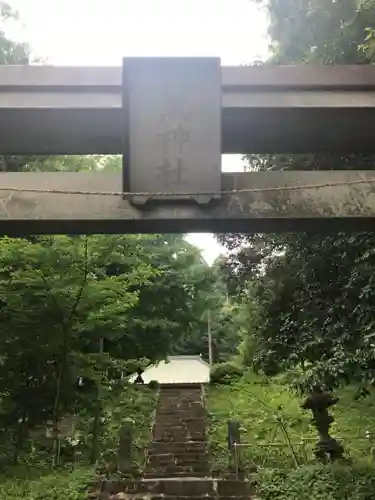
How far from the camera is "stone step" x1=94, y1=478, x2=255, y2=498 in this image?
8453 millimetres

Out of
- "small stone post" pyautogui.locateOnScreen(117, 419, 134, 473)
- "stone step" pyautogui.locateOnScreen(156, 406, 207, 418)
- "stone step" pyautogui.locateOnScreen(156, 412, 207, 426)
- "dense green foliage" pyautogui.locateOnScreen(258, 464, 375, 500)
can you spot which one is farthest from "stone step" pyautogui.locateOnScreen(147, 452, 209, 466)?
"stone step" pyautogui.locateOnScreen(156, 406, 207, 418)

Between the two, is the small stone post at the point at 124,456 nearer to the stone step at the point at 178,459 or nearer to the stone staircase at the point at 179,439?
the stone staircase at the point at 179,439

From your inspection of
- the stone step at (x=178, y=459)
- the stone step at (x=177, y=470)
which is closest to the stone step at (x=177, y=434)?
the stone step at (x=178, y=459)

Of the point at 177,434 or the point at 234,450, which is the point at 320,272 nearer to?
the point at 234,450

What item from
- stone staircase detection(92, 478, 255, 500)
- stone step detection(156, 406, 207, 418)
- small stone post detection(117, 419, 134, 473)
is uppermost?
stone step detection(156, 406, 207, 418)

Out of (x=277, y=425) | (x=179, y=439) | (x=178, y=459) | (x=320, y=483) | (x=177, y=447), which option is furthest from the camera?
(x=179, y=439)

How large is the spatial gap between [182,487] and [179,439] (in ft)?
16.7

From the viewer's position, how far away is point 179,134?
135 inches

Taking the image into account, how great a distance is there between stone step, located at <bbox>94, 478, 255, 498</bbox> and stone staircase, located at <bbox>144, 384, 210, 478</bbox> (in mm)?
942

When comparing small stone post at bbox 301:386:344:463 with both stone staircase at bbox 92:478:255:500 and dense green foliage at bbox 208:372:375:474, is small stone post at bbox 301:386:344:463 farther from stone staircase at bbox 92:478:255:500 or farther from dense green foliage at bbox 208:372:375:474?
stone staircase at bbox 92:478:255:500

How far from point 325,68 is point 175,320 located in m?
13.3

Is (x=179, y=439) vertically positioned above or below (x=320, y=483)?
above

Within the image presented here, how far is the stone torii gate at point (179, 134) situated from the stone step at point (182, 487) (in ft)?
19.8

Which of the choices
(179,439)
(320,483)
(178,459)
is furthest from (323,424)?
(179,439)
